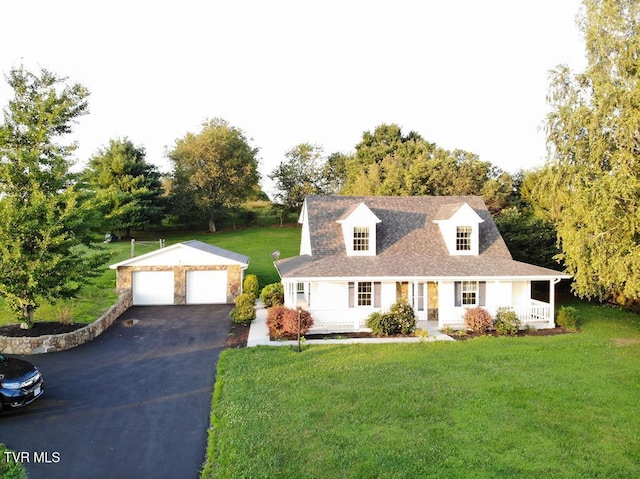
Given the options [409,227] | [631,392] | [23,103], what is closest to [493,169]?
[409,227]

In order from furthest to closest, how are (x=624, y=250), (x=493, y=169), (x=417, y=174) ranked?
(x=493, y=169)
(x=417, y=174)
(x=624, y=250)

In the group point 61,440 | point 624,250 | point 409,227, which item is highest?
point 409,227

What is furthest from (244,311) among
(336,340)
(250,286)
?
(250,286)

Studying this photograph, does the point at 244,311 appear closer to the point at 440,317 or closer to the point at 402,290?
the point at 402,290

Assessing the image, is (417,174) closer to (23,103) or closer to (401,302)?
(401,302)

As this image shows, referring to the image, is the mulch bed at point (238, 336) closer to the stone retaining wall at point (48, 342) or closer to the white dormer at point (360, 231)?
the stone retaining wall at point (48, 342)
